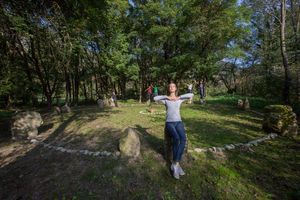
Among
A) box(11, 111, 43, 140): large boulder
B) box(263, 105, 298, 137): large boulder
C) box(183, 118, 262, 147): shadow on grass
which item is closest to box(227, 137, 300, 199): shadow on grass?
box(183, 118, 262, 147): shadow on grass

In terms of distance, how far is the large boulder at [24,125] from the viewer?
7.52 meters

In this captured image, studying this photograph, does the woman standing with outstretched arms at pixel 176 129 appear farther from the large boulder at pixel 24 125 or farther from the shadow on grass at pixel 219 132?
the large boulder at pixel 24 125

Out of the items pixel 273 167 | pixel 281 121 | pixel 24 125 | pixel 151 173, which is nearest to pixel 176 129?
pixel 151 173

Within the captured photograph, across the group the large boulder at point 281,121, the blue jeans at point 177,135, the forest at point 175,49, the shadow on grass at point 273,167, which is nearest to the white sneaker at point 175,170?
the blue jeans at point 177,135

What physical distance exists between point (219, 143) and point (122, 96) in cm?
2035

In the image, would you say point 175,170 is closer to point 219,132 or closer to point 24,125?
point 219,132

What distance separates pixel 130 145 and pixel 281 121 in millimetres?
5335

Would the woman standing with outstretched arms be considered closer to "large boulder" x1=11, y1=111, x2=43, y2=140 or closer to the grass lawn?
the grass lawn

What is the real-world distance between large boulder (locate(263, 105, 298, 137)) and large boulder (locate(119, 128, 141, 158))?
495 cm

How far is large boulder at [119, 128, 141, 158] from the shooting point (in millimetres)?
5049

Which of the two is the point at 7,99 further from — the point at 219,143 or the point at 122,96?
the point at 219,143

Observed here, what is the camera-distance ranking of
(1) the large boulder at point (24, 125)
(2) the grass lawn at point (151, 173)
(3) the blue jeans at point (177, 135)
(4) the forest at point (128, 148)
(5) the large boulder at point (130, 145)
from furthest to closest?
(1) the large boulder at point (24, 125)
(5) the large boulder at point (130, 145)
(3) the blue jeans at point (177, 135)
(4) the forest at point (128, 148)
(2) the grass lawn at point (151, 173)

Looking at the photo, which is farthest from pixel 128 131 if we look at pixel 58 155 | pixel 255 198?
pixel 255 198

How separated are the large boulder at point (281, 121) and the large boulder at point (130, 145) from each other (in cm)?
495
